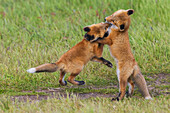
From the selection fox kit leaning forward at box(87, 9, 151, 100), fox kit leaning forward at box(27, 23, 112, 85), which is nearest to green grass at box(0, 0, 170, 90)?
fox kit leaning forward at box(27, 23, 112, 85)

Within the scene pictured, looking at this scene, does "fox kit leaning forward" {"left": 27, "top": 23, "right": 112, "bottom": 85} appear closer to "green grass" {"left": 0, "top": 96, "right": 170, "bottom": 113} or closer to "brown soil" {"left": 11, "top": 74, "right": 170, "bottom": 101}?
"brown soil" {"left": 11, "top": 74, "right": 170, "bottom": 101}

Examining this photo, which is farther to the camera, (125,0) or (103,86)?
(125,0)

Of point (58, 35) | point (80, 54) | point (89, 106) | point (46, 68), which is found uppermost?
point (58, 35)

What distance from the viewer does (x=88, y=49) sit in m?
6.34

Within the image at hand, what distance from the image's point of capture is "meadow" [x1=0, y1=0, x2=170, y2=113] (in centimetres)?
558

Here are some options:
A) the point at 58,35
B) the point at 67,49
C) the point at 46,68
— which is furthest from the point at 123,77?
the point at 58,35

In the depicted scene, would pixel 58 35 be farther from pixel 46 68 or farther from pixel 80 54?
pixel 46 68

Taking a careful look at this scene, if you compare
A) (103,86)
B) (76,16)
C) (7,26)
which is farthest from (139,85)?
(7,26)

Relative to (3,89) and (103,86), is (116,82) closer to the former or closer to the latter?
(103,86)

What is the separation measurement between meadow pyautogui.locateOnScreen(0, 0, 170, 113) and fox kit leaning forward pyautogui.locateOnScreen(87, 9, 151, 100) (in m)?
0.29

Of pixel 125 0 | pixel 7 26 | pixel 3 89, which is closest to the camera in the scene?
pixel 3 89

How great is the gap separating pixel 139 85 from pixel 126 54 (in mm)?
662

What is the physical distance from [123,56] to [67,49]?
2.78 m

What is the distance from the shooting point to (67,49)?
27.5 feet
